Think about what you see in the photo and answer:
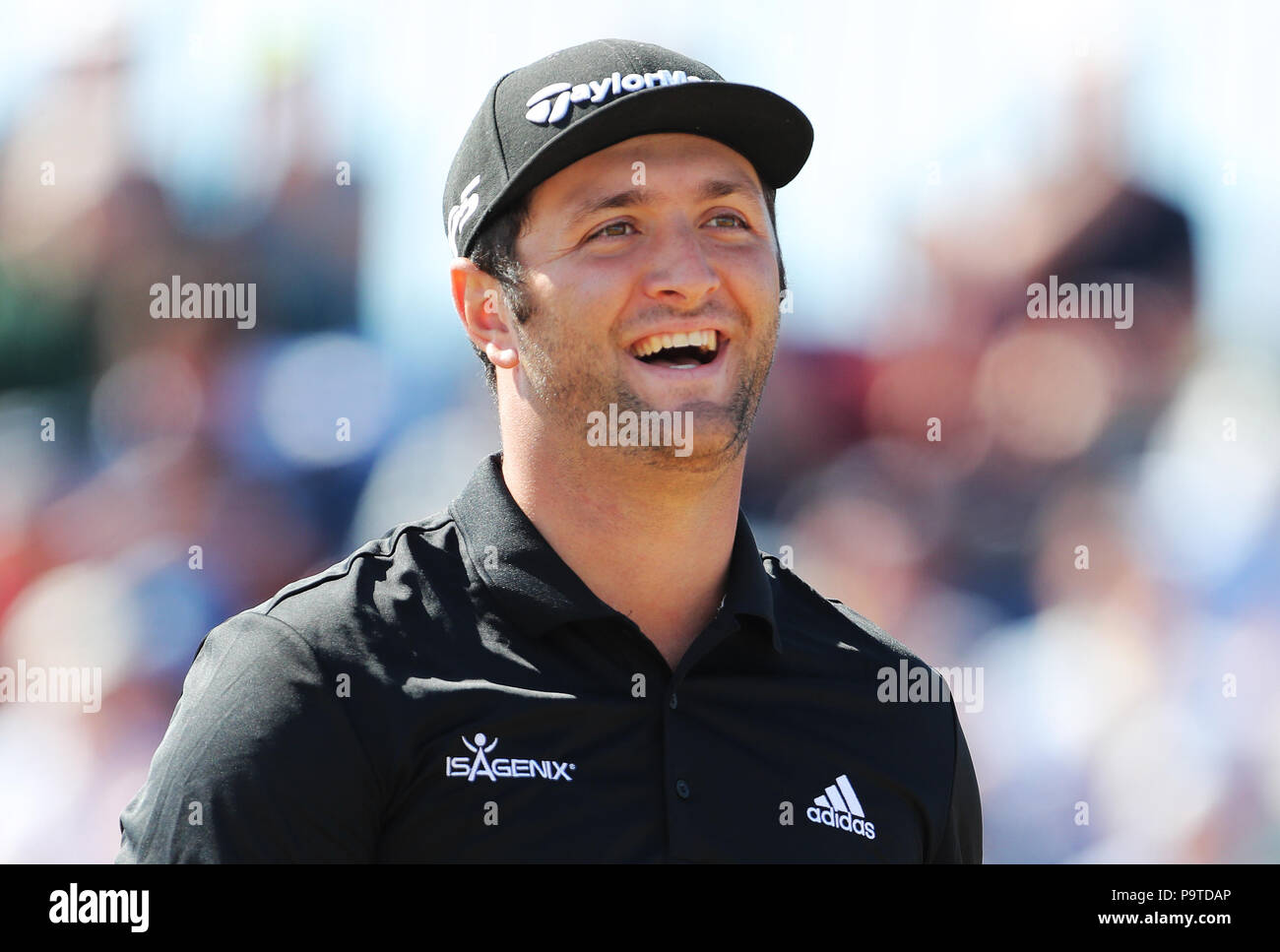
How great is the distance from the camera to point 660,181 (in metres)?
2.10

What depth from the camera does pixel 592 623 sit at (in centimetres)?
200

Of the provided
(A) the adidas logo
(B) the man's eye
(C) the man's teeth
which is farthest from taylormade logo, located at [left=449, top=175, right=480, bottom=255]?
(A) the adidas logo

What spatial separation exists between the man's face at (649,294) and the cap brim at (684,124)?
0.10 ft

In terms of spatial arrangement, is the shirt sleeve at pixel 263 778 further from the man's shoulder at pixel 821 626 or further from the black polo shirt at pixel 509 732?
the man's shoulder at pixel 821 626

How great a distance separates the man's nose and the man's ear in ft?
0.87

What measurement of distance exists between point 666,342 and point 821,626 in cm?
59

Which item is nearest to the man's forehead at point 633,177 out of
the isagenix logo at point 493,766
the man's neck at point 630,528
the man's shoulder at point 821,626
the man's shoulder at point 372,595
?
the man's neck at point 630,528

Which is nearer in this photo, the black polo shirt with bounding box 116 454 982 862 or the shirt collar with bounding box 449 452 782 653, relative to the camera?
the black polo shirt with bounding box 116 454 982 862

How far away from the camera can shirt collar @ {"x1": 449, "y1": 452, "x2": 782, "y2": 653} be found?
6.48 feet

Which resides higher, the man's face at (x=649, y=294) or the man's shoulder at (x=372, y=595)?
the man's face at (x=649, y=294)

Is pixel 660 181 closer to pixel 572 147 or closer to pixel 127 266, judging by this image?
pixel 572 147

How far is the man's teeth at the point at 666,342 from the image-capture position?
2.06m

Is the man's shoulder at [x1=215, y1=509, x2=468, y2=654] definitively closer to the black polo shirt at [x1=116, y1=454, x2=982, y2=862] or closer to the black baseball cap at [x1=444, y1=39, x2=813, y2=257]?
the black polo shirt at [x1=116, y1=454, x2=982, y2=862]
